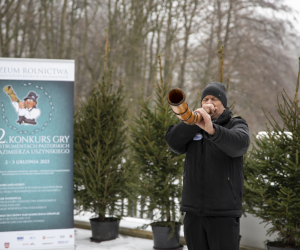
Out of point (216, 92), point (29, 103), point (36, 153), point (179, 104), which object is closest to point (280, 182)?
point (216, 92)

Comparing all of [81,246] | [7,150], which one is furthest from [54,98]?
[81,246]

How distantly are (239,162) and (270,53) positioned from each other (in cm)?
1059

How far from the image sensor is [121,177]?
5.53m

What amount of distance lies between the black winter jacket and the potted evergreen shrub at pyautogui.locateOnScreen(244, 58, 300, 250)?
1.50 meters

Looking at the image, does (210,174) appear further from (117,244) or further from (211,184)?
(117,244)

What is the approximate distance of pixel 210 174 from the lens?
2570mm

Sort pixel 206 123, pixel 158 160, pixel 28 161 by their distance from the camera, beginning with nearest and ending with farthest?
pixel 206 123, pixel 28 161, pixel 158 160

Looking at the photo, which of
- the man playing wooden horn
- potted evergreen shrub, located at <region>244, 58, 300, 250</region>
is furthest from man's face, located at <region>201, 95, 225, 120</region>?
potted evergreen shrub, located at <region>244, 58, 300, 250</region>

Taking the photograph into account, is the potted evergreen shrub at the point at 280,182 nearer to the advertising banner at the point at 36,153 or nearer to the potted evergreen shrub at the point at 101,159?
the potted evergreen shrub at the point at 101,159

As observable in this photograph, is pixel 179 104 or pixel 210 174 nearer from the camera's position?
pixel 179 104

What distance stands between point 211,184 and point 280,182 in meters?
1.88

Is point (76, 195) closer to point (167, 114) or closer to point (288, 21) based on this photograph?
point (167, 114)

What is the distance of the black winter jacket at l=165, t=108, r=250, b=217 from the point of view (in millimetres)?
2506

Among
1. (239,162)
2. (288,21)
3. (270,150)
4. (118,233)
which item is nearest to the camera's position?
(239,162)
